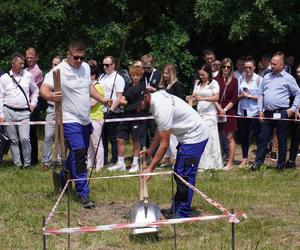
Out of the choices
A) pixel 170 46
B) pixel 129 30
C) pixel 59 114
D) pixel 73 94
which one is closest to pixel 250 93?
pixel 170 46

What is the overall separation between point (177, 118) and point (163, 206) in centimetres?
145

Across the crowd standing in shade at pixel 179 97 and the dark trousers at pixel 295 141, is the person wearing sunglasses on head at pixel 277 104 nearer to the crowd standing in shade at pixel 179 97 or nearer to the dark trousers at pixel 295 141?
the crowd standing in shade at pixel 179 97

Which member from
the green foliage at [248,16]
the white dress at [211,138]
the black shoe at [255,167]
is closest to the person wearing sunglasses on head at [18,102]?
the white dress at [211,138]

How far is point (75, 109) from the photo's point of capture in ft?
27.7

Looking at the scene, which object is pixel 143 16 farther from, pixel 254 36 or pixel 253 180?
pixel 253 180

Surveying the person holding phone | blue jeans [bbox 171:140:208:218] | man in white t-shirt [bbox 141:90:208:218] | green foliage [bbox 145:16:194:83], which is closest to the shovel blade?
man in white t-shirt [bbox 141:90:208:218]

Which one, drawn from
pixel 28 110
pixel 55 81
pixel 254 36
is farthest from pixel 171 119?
pixel 254 36

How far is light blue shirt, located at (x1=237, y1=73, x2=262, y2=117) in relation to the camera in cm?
1192

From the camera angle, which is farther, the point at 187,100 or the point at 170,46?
the point at 170,46

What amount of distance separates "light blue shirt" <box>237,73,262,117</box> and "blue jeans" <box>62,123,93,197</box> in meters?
4.30

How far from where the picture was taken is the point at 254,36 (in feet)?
52.7

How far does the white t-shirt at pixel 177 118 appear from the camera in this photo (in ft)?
23.4

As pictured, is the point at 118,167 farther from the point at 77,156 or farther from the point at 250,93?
the point at 77,156

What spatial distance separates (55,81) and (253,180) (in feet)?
11.8
